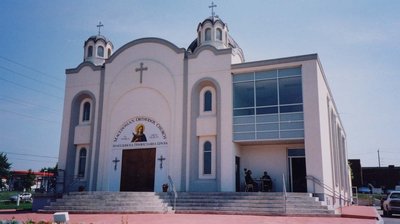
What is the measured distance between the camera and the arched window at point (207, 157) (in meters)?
20.5

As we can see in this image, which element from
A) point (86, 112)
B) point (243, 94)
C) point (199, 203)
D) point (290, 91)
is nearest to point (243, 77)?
point (243, 94)

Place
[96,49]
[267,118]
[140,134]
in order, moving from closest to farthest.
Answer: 1. [267,118]
2. [140,134]
3. [96,49]

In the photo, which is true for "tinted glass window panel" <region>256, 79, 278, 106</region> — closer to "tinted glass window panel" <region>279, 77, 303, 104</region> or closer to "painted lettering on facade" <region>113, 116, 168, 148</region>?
"tinted glass window panel" <region>279, 77, 303, 104</region>

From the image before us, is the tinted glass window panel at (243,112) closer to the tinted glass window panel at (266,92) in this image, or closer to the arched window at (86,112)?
the tinted glass window panel at (266,92)

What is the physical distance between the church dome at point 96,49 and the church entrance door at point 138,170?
8.04 m

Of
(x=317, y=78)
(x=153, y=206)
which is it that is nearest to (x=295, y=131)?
(x=317, y=78)

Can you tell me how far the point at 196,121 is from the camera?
2091 cm

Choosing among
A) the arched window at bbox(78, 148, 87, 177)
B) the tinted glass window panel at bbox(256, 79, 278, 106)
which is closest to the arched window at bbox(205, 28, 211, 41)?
the tinted glass window panel at bbox(256, 79, 278, 106)

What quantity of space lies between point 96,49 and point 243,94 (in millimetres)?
11987

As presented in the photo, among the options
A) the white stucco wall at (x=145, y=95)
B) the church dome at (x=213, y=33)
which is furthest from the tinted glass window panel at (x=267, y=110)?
the church dome at (x=213, y=33)

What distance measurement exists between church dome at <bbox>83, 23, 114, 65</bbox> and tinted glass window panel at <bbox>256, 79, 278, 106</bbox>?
12.1 meters

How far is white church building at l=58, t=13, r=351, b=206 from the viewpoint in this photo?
1950cm

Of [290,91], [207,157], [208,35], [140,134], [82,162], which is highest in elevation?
[208,35]

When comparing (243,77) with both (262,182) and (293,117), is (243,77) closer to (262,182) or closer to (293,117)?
(293,117)
